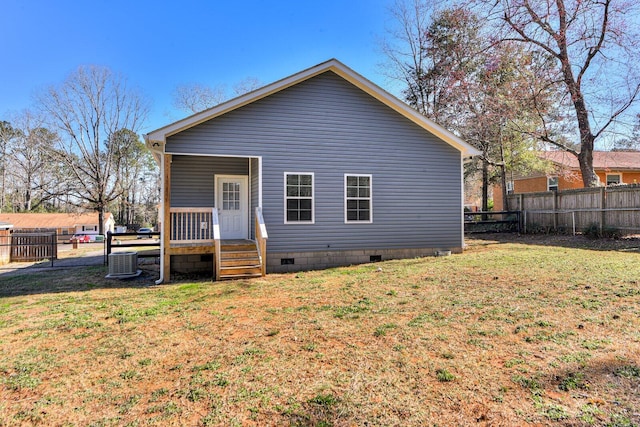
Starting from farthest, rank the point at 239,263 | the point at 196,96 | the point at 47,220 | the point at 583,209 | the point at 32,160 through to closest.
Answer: the point at 47,220 < the point at 32,160 < the point at 196,96 < the point at 583,209 < the point at 239,263

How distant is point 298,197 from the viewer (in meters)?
9.39

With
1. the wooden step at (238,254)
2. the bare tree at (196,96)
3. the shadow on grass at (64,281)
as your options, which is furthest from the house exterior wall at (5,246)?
the bare tree at (196,96)

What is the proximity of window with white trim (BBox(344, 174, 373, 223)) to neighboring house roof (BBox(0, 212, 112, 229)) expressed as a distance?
3124 cm

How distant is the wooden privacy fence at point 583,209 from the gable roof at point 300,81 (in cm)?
565

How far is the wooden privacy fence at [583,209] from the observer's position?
11.3 m

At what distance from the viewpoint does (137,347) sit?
13.0 feet

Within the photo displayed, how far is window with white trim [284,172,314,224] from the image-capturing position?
9.30 meters

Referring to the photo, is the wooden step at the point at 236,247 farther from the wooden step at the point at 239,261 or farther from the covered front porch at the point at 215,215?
the wooden step at the point at 239,261

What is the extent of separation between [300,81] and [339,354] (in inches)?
308

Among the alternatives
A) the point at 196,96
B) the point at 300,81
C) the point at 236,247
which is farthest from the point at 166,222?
the point at 196,96

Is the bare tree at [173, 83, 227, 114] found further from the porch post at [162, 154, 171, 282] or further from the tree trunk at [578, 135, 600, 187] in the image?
the tree trunk at [578, 135, 600, 187]

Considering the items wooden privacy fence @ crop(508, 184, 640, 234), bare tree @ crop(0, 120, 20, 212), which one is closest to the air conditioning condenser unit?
wooden privacy fence @ crop(508, 184, 640, 234)

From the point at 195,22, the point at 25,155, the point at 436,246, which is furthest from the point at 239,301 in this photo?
the point at 25,155

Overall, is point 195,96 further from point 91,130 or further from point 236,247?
point 236,247
